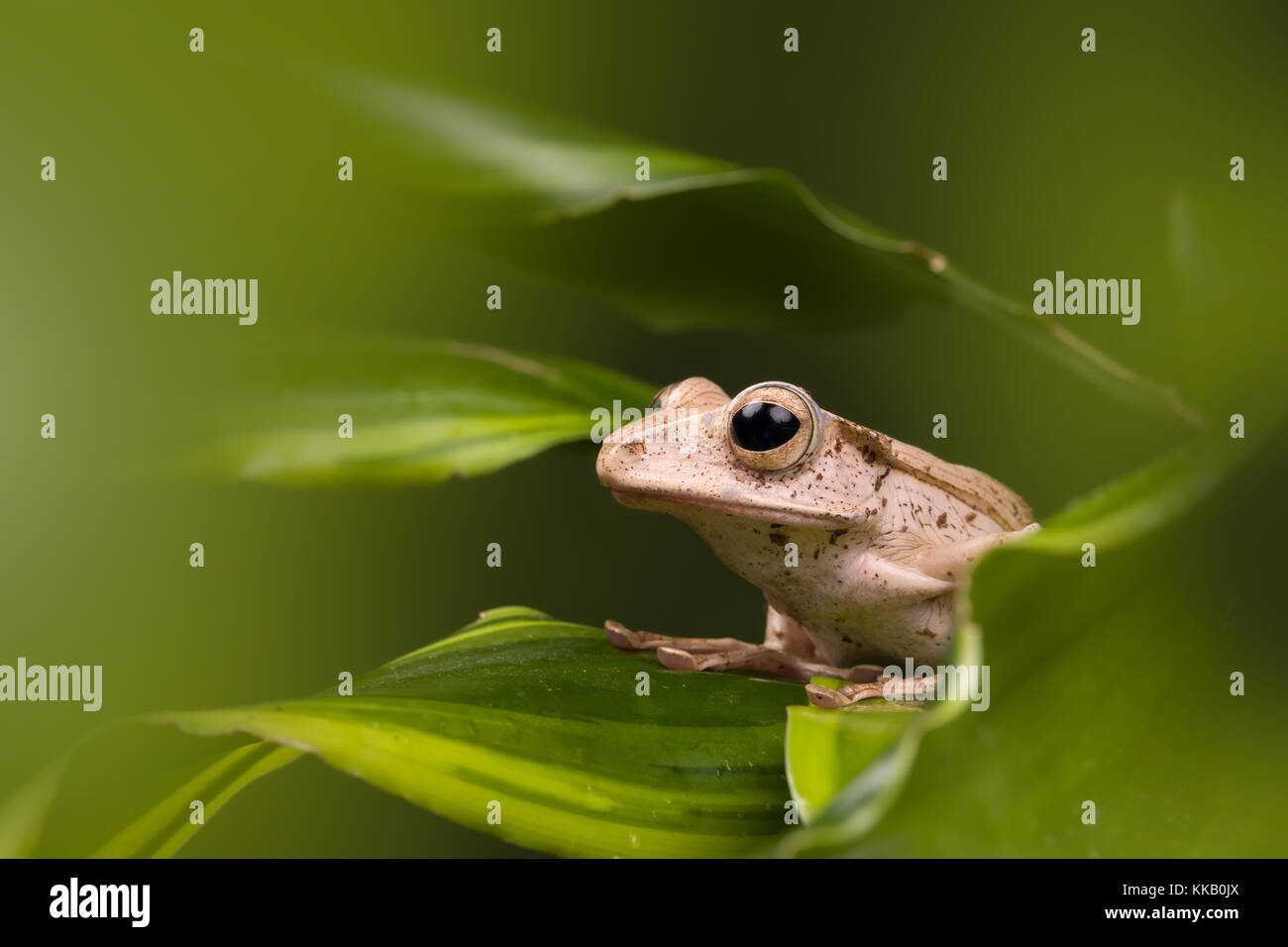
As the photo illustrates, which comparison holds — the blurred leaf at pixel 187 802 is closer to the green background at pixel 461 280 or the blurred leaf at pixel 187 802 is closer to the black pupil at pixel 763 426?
the black pupil at pixel 763 426

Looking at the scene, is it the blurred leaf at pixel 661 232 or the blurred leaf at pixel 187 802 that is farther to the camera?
the blurred leaf at pixel 661 232

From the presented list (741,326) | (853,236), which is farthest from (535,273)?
(853,236)

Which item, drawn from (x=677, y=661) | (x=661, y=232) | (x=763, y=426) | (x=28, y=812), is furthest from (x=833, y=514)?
(x=28, y=812)

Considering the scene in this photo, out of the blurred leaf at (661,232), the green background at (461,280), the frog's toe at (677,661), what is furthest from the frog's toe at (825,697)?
the green background at (461,280)

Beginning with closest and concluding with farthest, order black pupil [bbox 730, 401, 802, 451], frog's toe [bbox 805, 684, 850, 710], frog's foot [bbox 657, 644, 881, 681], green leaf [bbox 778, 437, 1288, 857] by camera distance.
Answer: green leaf [bbox 778, 437, 1288, 857]
frog's toe [bbox 805, 684, 850, 710]
black pupil [bbox 730, 401, 802, 451]
frog's foot [bbox 657, 644, 881, 681]

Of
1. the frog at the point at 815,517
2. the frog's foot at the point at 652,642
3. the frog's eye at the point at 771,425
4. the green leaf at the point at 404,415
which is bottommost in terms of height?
the frog's foot at the point at 652,642

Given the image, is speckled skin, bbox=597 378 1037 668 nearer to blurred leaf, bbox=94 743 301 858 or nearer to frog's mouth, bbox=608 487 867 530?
frog's mouth, bbox=608 487 867 530

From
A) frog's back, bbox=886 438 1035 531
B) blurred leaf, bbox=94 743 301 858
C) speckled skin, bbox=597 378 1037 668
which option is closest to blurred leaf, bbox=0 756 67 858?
blurred leaf, bbox=94 743 301 858
